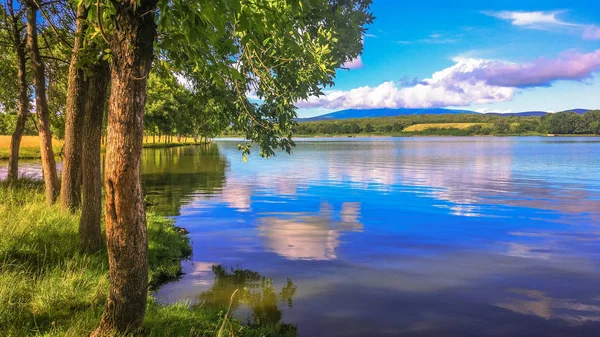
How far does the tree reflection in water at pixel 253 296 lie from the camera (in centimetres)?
966

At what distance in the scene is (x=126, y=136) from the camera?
5.33 m

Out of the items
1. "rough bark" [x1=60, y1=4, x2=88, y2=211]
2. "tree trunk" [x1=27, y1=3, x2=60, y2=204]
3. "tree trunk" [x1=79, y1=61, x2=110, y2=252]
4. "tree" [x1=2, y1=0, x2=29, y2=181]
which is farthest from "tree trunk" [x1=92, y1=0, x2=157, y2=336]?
"tree" [x1=2, y1=0, x2=29, y2=181]

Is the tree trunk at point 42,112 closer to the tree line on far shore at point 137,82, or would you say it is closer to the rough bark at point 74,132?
the tree line on far shore at point 137,82

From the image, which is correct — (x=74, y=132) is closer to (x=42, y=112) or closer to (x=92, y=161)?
(x=92, y=161)

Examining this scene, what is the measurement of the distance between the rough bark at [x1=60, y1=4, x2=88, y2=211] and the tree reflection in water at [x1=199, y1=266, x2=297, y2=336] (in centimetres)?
515

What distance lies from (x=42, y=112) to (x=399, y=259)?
14.4m

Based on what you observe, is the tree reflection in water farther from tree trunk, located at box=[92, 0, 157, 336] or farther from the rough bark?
the rough bark

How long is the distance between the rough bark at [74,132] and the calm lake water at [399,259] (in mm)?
4378

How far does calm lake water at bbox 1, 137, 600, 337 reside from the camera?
10.1 m

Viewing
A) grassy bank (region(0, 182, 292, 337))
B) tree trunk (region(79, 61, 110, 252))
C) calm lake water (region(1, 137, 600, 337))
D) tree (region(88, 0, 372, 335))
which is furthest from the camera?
tree trunk (region(79, 61, 110, 252))

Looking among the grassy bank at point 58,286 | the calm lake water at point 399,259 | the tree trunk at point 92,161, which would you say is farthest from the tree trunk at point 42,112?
the calm lake water at point 399,259

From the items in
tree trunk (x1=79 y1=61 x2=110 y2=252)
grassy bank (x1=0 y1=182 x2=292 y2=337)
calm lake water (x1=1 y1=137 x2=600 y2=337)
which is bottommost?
calm lake water (x1=1 y1=137 x2=600 y2=337)

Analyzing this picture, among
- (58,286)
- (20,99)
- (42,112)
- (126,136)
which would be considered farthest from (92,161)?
(20,99)

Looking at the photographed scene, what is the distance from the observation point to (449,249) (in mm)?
16141
